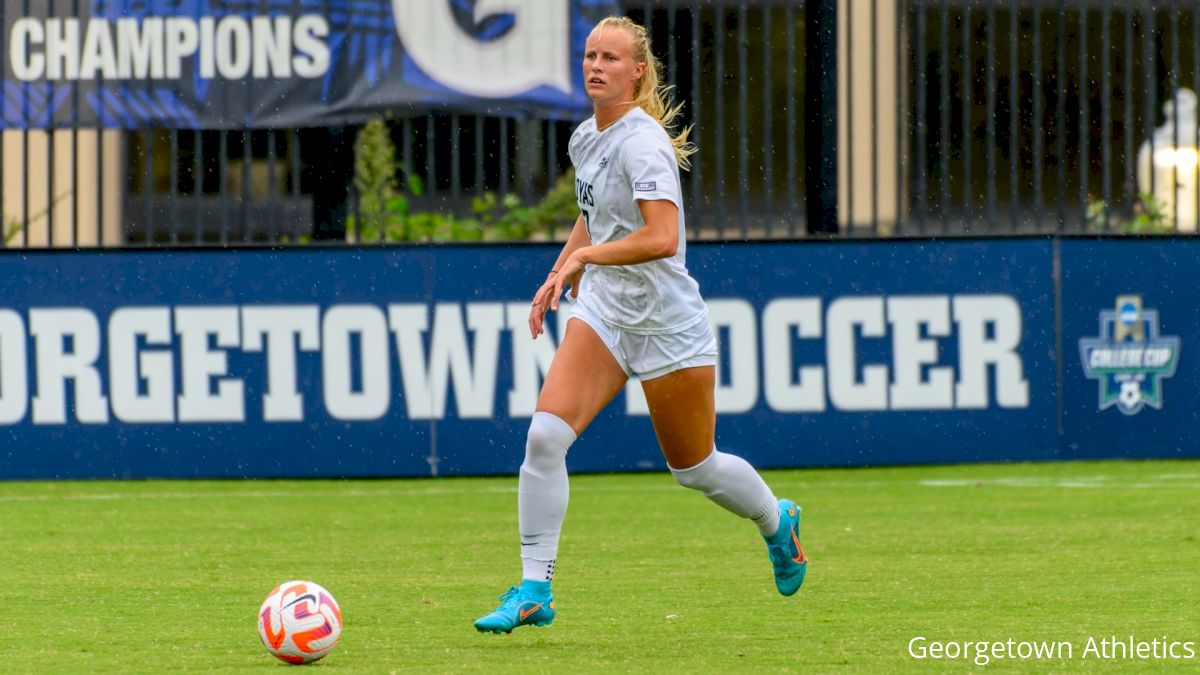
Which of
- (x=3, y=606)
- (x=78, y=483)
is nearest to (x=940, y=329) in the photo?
(x=78, y=483)

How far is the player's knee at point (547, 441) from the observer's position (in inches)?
237

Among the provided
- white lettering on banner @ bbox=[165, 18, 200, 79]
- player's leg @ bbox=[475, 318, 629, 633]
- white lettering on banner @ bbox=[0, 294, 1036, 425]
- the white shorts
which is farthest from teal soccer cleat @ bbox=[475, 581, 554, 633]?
white lettering on banner @ bbox=[165, 18, 200, 79]

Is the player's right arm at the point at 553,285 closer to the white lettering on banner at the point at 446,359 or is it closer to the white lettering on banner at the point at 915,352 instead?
the white lettering on banner at the point at 446,359

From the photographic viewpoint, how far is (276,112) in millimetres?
11641

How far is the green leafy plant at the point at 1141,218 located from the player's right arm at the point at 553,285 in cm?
687

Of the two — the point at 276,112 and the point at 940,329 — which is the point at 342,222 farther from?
the point at 940,329

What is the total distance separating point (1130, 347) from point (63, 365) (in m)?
6.11

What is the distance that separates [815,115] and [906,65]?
1.99 ft

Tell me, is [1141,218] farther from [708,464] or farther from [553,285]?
[553,285]

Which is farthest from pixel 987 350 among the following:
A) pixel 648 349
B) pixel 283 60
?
pixel 648 349

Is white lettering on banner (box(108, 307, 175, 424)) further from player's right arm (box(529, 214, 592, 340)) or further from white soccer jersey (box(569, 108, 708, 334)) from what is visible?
white soccer jersey (box(569, 108, 708, 334))

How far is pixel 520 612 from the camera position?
5.91m

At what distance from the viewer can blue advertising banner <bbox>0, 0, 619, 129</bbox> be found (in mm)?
11539

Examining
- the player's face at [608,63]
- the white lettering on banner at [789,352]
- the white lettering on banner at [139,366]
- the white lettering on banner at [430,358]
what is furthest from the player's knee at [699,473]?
the white lettering on banner at [139,366]
